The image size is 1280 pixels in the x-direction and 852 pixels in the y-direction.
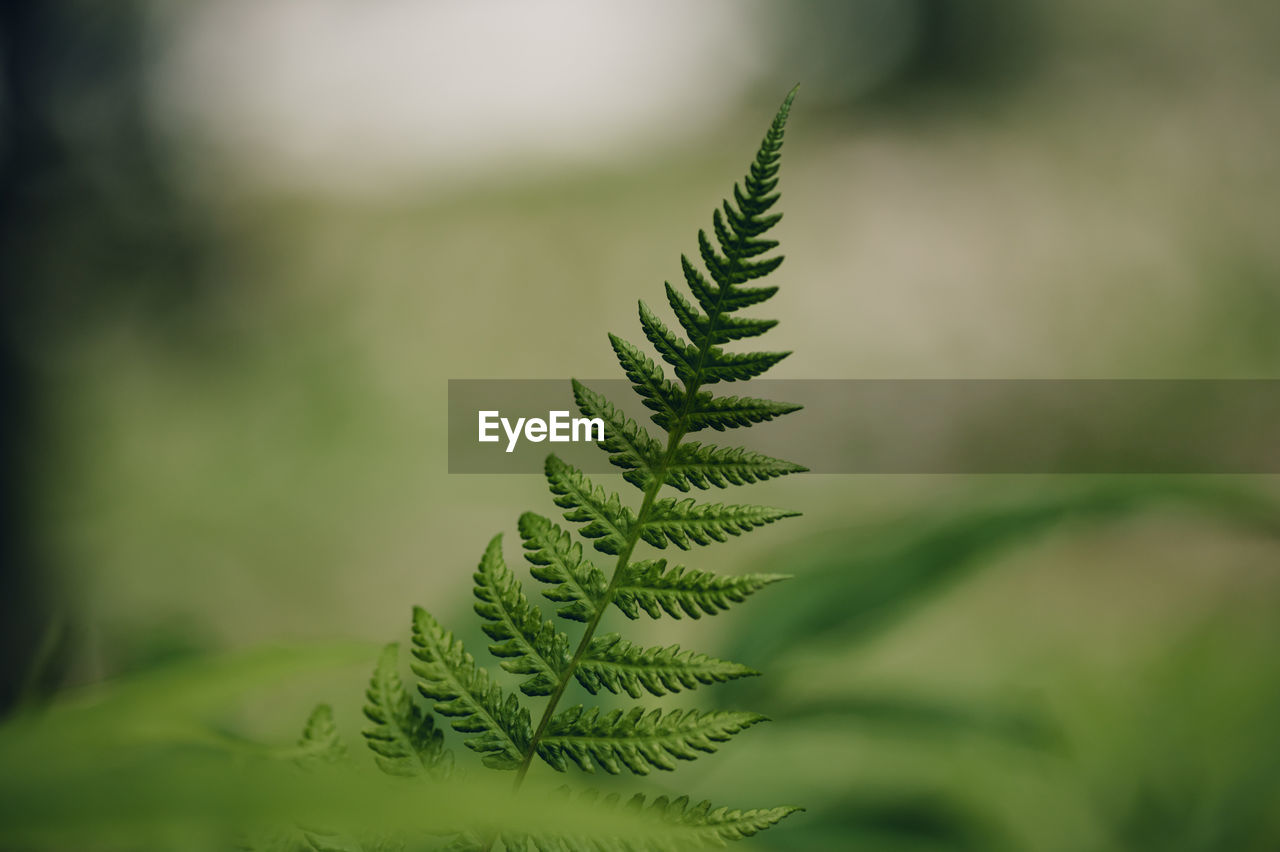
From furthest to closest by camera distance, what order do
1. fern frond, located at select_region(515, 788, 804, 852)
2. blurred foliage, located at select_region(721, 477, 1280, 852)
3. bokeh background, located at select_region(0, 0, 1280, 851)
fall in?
bokeh background, located at select_region(0, 0, 1280, 851)
blurred foliage, located at select_region(721, 477, 1280, 852)
fern frond, located at select_region(515, 788, 804, 852)

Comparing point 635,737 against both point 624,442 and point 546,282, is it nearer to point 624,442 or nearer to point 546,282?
point 624,442

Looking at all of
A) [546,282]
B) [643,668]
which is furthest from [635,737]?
[546,282]

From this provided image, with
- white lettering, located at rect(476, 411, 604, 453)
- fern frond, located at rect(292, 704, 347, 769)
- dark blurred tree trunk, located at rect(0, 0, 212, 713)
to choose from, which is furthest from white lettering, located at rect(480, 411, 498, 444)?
dark blurred tree trunk, located at rect(0, 0, 212, 713)

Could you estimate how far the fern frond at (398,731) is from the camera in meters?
0.21

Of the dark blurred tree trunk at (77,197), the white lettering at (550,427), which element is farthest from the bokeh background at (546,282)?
the white lettering at (550,427)

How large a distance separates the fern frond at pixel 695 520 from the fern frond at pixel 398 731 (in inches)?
3.0

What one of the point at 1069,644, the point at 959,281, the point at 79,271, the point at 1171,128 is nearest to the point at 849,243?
the point at 959,281

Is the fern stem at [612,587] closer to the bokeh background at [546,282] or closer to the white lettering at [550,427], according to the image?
the white lettering at [550,427]

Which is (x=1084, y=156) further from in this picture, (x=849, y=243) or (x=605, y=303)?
(x=605, y=303)

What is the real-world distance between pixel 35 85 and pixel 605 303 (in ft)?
7.42

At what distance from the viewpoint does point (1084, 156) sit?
3371 millimetres

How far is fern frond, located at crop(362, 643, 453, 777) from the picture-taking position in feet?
0.69

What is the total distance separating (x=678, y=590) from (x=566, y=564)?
0.03 metres

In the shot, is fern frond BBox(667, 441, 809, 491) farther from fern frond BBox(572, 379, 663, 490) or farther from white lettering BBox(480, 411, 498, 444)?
white lettering BBox(480, 411, 498, 444)
